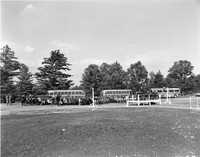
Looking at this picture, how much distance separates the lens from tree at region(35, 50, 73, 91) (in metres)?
62.1

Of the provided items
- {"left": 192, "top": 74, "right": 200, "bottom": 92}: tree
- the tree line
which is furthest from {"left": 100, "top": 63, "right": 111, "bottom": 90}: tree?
{"left": 192, "top": 74, "right": 200, "bottom": 92}: tree

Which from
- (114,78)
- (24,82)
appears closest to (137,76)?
(114,78)

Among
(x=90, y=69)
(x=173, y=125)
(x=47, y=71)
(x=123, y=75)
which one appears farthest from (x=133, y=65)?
(x=173, y=125)

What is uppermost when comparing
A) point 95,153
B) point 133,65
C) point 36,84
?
point 133,65

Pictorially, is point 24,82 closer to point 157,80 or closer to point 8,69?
point 8,69

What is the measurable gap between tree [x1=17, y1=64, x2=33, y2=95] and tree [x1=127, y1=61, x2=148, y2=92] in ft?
93.8

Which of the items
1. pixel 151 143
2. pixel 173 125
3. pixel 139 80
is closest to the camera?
pixel 151 143

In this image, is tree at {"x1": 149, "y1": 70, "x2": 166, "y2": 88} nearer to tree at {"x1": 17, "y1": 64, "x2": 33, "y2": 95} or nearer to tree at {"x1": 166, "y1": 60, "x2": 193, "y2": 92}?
tree at {"x1": 166, "y1": 60, "x2": 193, "y2": 92}

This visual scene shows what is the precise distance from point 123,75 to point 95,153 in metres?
64.9

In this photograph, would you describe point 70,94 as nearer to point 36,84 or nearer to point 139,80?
point 36,84

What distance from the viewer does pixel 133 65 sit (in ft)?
238

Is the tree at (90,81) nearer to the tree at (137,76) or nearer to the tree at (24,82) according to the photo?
the tree at (24,82)

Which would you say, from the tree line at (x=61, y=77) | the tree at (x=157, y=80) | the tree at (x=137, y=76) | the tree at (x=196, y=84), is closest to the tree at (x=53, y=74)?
the tree line at (x=61, y=77)

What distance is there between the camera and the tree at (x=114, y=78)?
69938 mm
